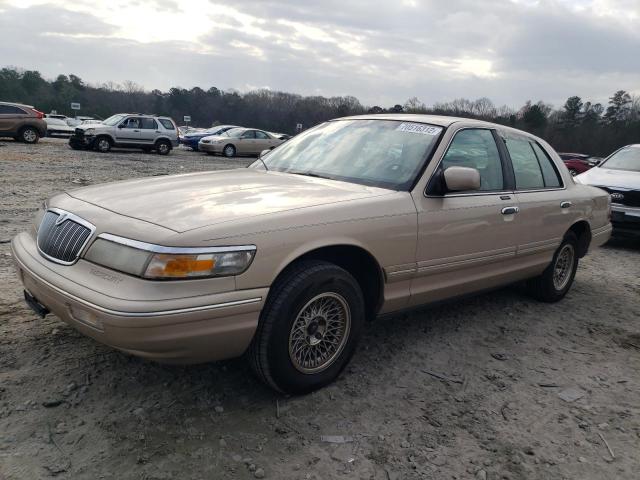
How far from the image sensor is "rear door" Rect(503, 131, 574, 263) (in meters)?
4.31

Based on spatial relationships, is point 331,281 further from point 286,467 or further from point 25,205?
point 25,205

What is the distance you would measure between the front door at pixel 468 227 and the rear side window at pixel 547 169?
730 millimetres

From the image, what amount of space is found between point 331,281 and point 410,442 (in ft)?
3.08

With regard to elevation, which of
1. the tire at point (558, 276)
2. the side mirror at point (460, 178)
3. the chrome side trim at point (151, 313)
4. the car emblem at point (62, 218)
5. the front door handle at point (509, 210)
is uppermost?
the side mirror at point (460, 178)

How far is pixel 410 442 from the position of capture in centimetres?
269

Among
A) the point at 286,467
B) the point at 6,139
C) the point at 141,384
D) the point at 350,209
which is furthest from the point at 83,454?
the point at 6,139

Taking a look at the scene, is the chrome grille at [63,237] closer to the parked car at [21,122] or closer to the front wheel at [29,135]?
the parked car at [21,122]

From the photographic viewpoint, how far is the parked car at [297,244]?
95.3 inches

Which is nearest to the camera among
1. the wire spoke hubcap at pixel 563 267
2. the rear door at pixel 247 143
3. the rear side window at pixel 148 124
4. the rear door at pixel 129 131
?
the wire spoke hubcap at pixel 563 267

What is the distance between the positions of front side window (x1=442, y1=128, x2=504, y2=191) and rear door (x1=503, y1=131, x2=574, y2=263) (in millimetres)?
227

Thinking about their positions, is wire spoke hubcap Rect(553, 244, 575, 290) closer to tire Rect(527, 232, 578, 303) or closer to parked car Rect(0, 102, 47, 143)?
tire Rect(527, 232, 578, 303)

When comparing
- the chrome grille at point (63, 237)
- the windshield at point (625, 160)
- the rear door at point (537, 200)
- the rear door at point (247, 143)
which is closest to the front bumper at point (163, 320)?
the chrome grille at point (63, 237)

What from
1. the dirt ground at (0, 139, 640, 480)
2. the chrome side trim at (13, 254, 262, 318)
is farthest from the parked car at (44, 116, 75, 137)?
the chrome side trim at (13, 254, 262, 318)

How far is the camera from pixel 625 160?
30.0 ft
